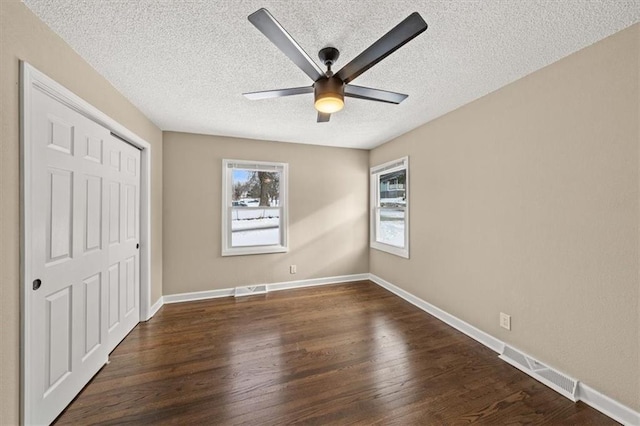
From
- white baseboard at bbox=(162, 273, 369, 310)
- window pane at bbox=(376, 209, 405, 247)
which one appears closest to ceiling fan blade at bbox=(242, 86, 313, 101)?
window pane at bbox=(376, 209, 405, 247)

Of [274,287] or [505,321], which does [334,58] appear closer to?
[505,321]

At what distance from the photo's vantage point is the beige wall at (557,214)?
1.56 metres

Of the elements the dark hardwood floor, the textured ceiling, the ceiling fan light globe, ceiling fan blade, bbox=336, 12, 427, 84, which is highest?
the textured ceiling

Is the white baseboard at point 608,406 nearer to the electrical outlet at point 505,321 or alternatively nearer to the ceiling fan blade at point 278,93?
the electrical outlet at point 505,321

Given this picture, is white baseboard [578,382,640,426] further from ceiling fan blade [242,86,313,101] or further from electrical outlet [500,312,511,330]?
ceiling fan blade [242,86,313,101]

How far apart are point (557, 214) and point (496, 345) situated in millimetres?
1329

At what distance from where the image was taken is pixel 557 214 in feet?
6.22

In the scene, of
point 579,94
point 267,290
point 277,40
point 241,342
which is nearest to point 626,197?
point 579,94

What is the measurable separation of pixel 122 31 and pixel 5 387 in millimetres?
2087

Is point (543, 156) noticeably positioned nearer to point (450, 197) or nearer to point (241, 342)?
point (450, 197)

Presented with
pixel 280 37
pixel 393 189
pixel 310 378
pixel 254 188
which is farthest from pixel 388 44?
pixel 254 188

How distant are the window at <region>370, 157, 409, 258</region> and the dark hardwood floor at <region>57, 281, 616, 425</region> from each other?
1283 mm

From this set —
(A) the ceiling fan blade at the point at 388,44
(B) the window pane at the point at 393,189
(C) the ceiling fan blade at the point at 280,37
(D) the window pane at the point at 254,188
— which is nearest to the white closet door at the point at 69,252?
(C) the ceiling fan blade at the point at 280,37

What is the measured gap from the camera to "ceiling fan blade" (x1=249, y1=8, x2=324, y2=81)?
3.76ft
